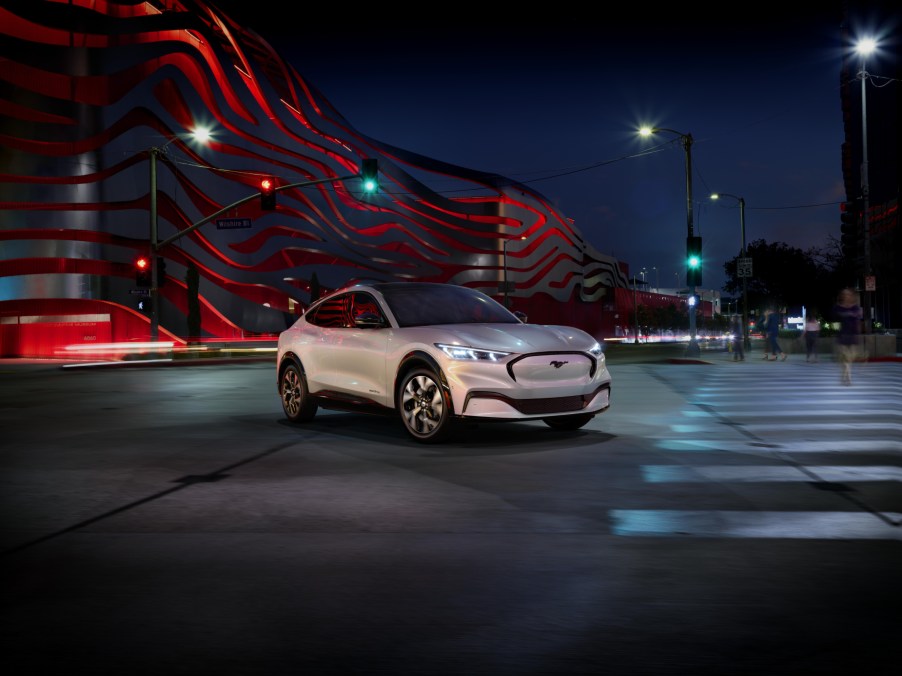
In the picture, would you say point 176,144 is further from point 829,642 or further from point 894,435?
point 829,642

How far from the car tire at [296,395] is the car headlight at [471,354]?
3.17 metres

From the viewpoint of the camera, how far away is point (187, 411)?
15125mm

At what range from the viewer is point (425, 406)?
10.5 metres

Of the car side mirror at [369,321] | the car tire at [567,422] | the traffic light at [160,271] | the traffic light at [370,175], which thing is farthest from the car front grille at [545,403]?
the traffic light at [160,271]

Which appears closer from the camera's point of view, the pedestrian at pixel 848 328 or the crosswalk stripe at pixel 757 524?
the crosswalk stripe at pixel 757 524

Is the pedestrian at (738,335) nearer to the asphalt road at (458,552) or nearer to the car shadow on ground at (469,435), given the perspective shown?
the asphalt road at (458,552)

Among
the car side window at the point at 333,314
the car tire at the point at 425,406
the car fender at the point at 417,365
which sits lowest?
the car tire at the point at 425,406

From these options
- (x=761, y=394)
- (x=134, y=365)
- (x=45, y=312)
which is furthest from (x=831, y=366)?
(x=45, y=312)

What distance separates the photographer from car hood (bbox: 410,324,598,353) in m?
10.1

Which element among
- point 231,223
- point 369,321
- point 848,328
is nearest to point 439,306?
point 369,321

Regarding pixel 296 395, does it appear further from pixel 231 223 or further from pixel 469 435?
pixel 231 223

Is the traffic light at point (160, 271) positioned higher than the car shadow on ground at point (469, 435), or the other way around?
the traffic light at point (160, 271)

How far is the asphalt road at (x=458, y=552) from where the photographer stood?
13.1 feet

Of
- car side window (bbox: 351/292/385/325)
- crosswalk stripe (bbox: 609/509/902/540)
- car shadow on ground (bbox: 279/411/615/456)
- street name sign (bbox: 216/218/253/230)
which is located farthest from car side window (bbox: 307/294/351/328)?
street name sign (bbox: 216/218/253/230)
